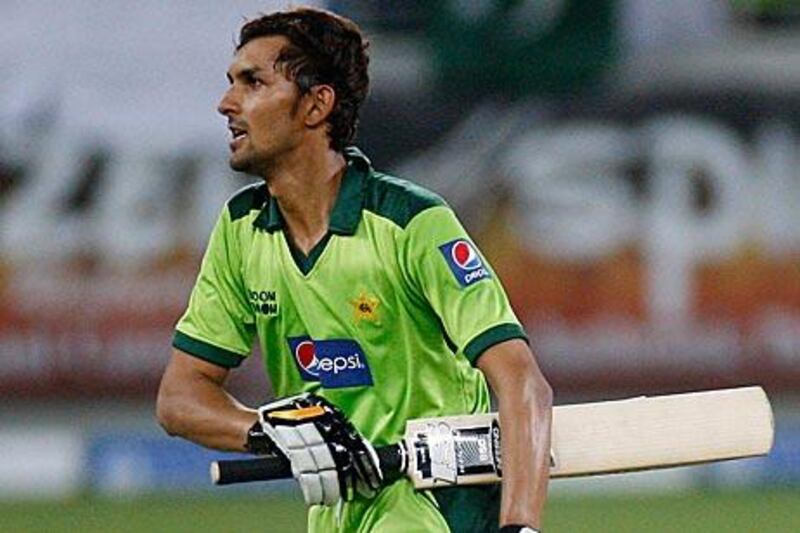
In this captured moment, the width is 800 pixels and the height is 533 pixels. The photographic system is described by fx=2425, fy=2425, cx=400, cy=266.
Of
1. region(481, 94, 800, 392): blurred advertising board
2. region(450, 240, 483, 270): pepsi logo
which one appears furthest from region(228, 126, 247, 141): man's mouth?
region(481, 94, 800, 392): blurred advertising board

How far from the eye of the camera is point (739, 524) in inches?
311

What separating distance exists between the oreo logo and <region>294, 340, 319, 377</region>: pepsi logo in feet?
1.13

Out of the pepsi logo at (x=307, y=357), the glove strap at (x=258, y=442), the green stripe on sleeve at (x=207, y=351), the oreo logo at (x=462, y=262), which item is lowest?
the glove strap at (x=258, y=442)

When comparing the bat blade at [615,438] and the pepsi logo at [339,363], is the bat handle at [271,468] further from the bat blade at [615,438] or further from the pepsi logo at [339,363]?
the pepsi logo at [339,363]

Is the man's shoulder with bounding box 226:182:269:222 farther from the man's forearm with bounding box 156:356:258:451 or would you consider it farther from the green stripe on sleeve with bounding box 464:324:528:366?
the green stripe on sleeve with bounding box 464:324:528:366

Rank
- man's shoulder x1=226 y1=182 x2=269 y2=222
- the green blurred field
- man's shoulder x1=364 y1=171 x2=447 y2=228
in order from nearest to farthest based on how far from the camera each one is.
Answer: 1. man's shoulder x1=364 y1=171 x2=447 y2=228
2. man's shoulder x1=226 y1=182 x2=269 y2=222
3. the green blurred field

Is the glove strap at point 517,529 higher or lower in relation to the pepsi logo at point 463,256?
lower

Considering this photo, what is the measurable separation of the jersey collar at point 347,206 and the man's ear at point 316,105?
0.32 ft

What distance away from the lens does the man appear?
4.18m

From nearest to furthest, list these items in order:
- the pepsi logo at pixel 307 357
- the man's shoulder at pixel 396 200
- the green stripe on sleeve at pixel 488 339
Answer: the green stripe on sleeve at pixel 488 339
the man's shoulder at pixel 396 200
the pepsi logo at pixel 307 357

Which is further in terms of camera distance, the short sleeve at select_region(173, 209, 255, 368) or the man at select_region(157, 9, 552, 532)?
the short sleeve at select_region(173, 209, 255, 368)

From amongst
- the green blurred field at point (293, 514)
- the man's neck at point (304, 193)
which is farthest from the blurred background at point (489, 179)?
the man's neck at point (304, 193)

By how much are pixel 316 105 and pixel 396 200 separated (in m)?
0.26

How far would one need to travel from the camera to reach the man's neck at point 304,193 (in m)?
4.38
